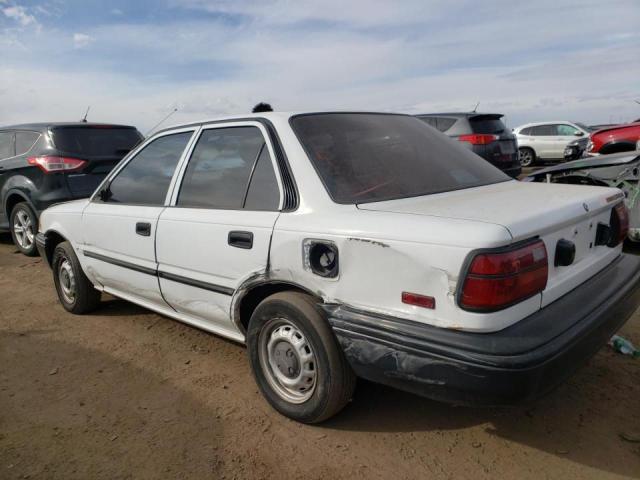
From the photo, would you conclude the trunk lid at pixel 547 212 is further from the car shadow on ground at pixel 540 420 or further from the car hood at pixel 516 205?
the car shadow on ground at pixel 540 420

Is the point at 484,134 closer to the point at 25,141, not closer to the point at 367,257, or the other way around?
the point at 25,141

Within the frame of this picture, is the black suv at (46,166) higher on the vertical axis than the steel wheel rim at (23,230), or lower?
higher

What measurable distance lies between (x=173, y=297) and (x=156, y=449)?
1026 mm

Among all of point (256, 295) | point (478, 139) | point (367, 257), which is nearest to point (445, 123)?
point (478, 139)

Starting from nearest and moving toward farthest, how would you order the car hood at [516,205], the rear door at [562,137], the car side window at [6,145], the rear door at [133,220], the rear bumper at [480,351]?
the rear bumper at [480,351]
the car hood at [516,205]
the rear door at [133,220]
the car side window at [6,145]
the rear door at [562,137]

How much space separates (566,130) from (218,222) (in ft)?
56.8

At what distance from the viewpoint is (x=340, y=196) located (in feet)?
7.95

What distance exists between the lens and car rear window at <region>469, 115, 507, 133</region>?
877 cm

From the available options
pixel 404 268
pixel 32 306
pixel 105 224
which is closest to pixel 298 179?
pixel 404 268

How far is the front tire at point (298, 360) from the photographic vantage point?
2.37 m

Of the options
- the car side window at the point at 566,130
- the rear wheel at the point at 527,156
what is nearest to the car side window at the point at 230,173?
the rear wheel at the point at 527,156

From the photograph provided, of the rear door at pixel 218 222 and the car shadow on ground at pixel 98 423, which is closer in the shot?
the car shadow on ground at pixel 98 423

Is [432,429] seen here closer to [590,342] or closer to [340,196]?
[590,342]

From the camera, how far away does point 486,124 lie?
349 inches
